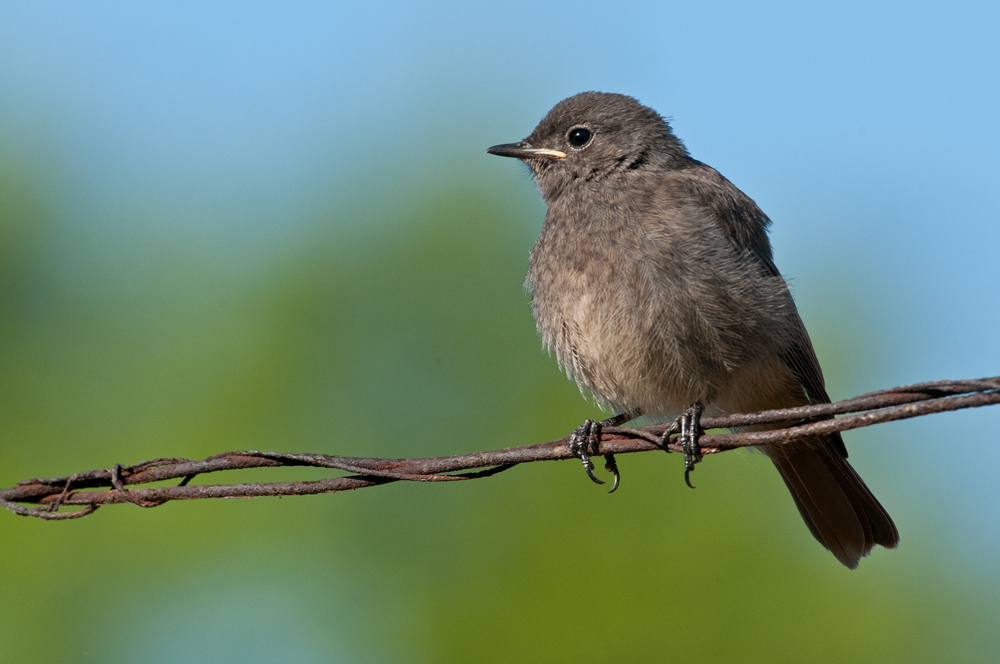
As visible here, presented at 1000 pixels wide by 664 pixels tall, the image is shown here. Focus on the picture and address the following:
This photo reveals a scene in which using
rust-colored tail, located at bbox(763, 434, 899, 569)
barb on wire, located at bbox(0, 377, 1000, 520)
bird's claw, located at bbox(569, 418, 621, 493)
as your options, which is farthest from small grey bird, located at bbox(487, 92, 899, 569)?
barb on wire, located at bbox(0, 377, 1000, 520)

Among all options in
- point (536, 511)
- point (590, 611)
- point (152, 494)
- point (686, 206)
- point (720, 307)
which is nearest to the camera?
point (152, 494)

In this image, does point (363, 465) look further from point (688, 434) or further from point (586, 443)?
point (688, 434)

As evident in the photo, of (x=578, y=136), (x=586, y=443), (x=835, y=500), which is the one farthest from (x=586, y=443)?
(x=578, y=136)

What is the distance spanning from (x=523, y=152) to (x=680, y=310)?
205 centimetres

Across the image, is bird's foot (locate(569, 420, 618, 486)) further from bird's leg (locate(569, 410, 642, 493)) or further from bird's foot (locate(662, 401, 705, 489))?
bird's foot (locate(662, 401, 705, 489))

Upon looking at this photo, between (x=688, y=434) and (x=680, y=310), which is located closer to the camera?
(x=688, y=434)

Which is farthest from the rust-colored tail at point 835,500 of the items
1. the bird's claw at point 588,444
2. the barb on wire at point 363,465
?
the barb on wire at point 363,465

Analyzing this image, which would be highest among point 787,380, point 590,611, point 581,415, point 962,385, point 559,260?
point 559,260

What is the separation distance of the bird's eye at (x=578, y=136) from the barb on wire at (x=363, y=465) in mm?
3021

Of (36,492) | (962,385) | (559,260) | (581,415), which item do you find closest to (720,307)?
(559,260)

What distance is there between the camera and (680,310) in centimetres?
535

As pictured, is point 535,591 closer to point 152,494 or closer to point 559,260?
point 559,260

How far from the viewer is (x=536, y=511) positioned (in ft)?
41.6

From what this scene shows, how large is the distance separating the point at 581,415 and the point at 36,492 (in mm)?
9576
